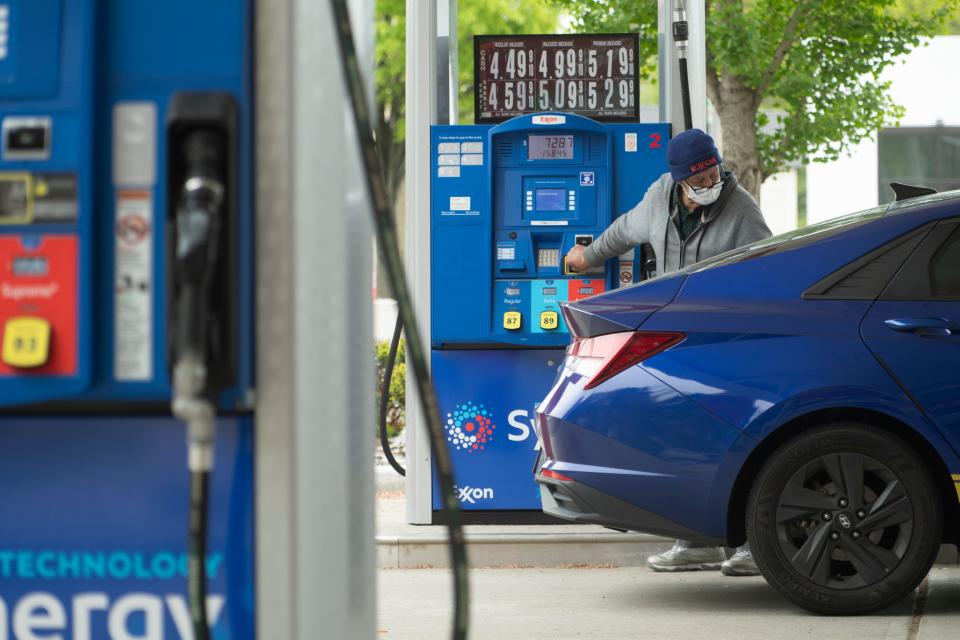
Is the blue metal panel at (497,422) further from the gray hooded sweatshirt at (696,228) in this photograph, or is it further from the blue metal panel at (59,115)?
the blue metal panel at (59,115)

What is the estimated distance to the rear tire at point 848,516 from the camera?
6.07 m

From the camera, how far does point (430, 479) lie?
8383mm

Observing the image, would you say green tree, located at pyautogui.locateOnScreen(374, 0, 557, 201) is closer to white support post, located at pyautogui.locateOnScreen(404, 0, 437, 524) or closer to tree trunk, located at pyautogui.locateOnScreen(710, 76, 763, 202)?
tree trunk, located at pyautogui.locateOnScreen(710, 76, 763, 202)

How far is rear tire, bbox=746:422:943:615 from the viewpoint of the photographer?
607 cm

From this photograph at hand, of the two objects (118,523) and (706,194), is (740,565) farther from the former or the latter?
(118,523)

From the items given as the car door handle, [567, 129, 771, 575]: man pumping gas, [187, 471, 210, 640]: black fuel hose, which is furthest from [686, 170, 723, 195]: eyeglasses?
[187, 471, 210, 640]: black fuel hose

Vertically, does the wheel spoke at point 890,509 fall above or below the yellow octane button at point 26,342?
below

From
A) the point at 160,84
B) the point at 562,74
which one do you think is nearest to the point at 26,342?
the point at 160,84

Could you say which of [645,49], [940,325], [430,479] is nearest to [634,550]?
[430,479]

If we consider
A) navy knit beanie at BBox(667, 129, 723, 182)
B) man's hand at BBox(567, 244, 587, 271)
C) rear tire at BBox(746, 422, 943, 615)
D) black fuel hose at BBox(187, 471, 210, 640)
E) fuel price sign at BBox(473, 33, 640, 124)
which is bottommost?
rear tire at BBox(746, 422, 943, 615)

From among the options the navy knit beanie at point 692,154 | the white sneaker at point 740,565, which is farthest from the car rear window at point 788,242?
the white sneaker at point 740,565

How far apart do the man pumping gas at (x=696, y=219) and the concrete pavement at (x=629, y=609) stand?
103 mm

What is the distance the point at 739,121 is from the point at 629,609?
A: 36.8ft

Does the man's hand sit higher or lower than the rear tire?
higher
